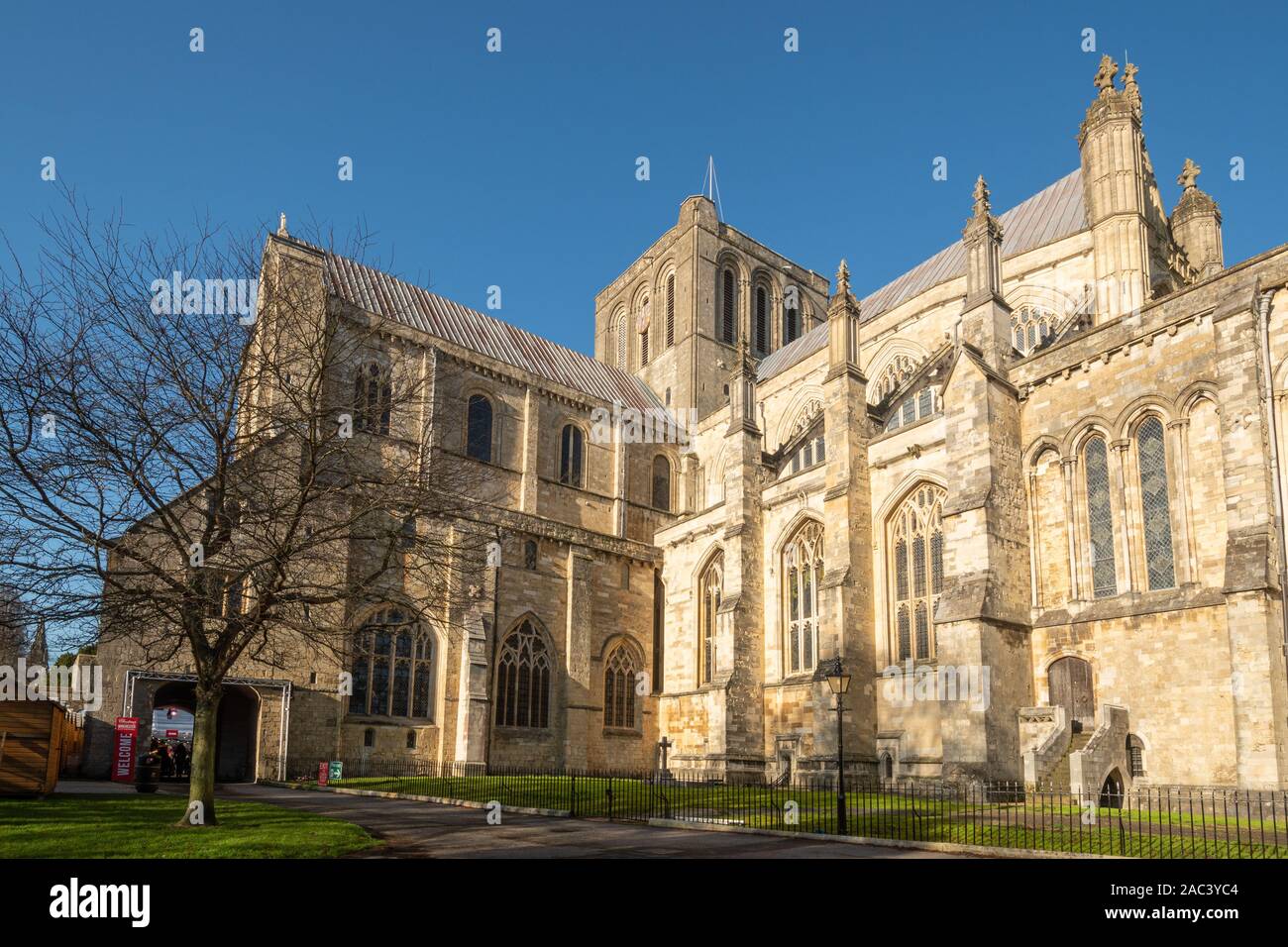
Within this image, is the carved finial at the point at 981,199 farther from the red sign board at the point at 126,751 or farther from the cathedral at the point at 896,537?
the red sign board at the point at 126,751

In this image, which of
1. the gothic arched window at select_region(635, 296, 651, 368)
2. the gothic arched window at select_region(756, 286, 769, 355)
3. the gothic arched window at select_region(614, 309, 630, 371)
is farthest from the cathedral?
the gothic arched window at select_region(614, 309, 630, 371)

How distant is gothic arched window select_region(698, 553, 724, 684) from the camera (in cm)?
3312

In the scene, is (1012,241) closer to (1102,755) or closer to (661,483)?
(661,483)

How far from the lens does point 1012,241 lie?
35.2 m

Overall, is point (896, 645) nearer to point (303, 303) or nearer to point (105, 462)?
point (303, 303)

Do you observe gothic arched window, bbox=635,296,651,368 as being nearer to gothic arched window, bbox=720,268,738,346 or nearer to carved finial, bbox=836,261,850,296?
gothic arched window, bbox=720,268,738,346

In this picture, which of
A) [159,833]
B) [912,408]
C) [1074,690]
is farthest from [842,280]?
[159,833]

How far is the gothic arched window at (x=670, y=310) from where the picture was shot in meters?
50.6

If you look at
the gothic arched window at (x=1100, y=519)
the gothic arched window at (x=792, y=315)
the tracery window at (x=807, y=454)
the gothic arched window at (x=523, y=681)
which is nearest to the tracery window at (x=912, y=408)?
the tracery window at (x=807, y=454)

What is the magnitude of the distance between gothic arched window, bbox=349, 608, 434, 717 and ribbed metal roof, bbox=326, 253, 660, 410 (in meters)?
11.7

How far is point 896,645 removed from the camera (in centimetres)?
2519

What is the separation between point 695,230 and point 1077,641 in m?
34.1
